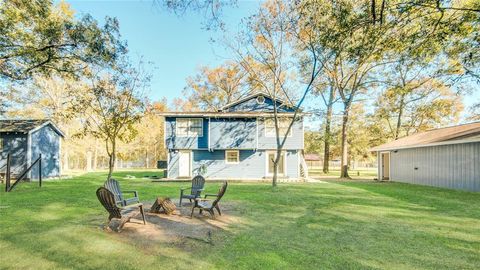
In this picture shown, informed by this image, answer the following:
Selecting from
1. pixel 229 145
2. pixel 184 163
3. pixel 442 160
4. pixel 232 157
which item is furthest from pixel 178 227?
pixel 442 160

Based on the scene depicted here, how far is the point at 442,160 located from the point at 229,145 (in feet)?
43.2

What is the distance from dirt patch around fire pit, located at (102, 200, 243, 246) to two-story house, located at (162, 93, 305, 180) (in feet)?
40.9

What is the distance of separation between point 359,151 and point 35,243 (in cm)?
4176

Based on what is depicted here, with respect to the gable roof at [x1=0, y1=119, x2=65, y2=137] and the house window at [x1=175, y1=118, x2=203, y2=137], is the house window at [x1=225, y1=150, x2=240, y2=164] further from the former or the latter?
the gable roof at [x1=0, y1=119, x2=65, y2=137]

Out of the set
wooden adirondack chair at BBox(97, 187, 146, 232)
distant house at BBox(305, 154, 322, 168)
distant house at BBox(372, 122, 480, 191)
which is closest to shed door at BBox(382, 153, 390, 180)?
distant house at BBox(372, 122, 480, 191)

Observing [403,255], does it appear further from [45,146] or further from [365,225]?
[45,146]

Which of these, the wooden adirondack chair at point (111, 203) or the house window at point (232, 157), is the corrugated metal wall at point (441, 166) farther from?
the wooden adirondack chair at point (111, 203)

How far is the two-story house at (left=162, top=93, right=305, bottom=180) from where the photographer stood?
2008 centimetres

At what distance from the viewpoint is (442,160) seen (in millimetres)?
14969

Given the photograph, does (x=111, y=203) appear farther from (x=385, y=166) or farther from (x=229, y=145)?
(x=385, y=166)

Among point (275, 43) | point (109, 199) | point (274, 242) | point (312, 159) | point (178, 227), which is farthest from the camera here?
point (312, 159)

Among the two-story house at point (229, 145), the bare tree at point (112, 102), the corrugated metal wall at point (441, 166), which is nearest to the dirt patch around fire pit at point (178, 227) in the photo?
the bare tree at point (112, 102)

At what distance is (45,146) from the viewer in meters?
19.7

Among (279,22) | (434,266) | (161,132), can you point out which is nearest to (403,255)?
(434,266)
